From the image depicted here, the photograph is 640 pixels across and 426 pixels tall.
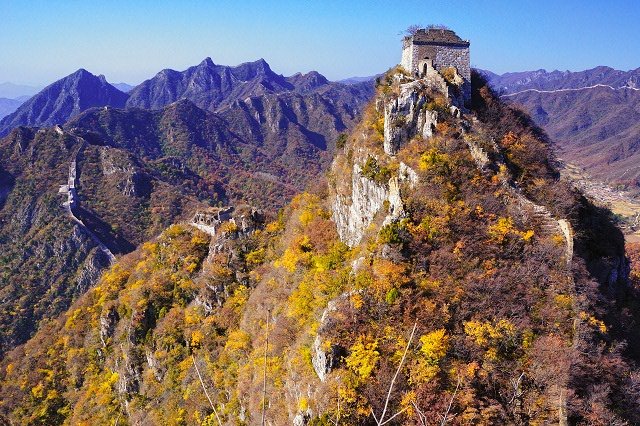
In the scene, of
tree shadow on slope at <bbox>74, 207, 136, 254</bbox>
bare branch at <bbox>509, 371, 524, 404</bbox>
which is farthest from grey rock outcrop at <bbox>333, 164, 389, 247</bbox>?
tree shadow on slope at <bbox>74, 207, 136, 254</bbox>

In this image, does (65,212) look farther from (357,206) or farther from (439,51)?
(439,51)

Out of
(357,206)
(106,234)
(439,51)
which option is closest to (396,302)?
(357,206)

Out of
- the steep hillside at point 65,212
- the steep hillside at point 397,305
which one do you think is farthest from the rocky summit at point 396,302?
the steep hillside at point 65,212

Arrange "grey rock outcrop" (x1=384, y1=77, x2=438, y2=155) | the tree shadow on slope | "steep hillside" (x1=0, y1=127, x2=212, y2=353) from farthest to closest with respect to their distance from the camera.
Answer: the tree shadow on slope < "steep hillside" (x1=0, y1=127, x2=212, y2=353) < "grey rock outcrop" (x1=384, y1=77, x2=438, y2=155)

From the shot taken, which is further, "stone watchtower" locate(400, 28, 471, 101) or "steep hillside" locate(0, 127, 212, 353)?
"steep hillside" locate(0, 127, 212, 353)

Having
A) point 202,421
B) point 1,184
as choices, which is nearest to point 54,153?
point 1,184

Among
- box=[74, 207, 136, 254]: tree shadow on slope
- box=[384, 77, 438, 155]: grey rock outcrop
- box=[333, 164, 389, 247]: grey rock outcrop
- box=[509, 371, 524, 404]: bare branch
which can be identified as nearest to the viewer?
box=[509, 371, 524, 404]: bare branch

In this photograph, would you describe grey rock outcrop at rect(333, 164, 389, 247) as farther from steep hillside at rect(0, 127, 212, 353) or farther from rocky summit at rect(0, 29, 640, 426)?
steep hillside at rect(0, 127, 212, 353)

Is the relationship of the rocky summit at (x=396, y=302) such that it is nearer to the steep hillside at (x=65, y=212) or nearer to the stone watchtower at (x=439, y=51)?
the stone watchtower at (x=439, y=51)
